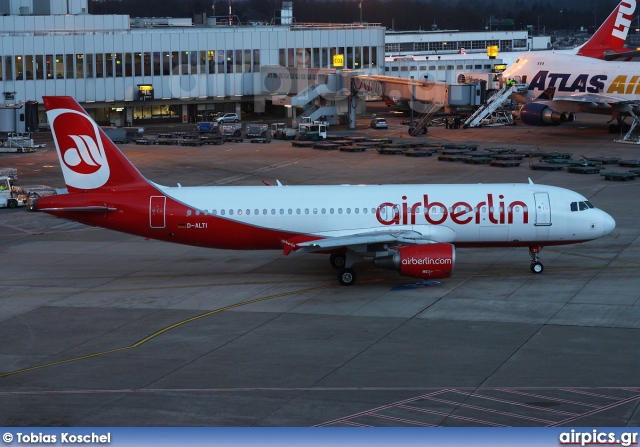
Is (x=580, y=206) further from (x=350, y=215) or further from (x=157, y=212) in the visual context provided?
(x=157, y=212)

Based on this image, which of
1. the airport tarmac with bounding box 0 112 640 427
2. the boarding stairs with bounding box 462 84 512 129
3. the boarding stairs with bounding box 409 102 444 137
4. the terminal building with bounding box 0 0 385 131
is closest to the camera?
the airport tarmac with bounding box 0 112 640 427

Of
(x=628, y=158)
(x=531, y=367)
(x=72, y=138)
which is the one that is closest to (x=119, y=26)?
(x=628, y=158)

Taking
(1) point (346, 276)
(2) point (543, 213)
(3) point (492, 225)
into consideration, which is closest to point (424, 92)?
(2) point (543, 213)

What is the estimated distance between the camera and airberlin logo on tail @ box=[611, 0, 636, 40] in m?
122

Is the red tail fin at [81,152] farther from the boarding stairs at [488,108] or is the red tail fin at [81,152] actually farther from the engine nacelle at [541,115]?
the boarding stairs at [488,108]

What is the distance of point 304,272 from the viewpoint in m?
46.9

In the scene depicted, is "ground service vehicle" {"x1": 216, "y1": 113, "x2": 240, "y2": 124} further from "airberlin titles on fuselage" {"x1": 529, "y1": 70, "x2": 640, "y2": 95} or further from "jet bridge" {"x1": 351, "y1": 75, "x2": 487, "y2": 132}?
"airberlin titles on fuselage" {"x1": 529, "y1": 70, "x2": 640, "y2": 95}

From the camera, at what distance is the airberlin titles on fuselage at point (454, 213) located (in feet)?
147

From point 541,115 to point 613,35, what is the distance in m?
28.5

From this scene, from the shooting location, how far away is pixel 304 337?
119 feet

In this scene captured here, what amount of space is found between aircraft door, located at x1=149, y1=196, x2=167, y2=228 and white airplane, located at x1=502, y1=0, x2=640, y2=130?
65811mm

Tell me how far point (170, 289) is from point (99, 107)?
79.0m

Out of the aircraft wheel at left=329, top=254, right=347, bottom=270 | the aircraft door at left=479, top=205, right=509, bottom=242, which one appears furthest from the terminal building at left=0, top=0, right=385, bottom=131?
the aircraft door at left=479, top=205, right=509, bottom=242

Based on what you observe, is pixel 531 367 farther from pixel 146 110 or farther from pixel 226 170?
pixel 146 110
